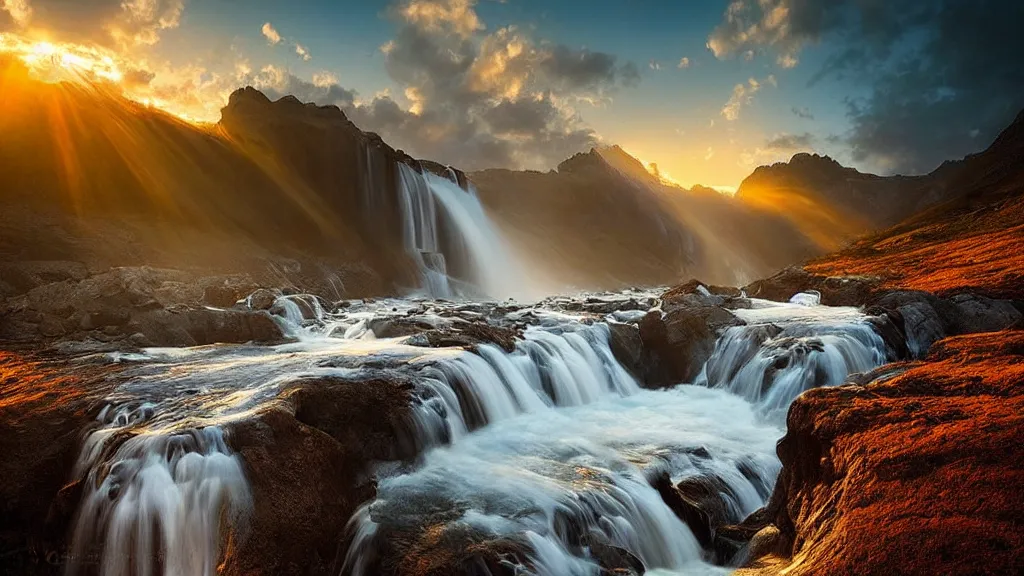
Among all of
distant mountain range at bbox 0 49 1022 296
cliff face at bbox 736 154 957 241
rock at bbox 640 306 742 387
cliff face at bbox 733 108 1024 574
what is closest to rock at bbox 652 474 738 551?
cliff face at bbox 733 108 1024 574

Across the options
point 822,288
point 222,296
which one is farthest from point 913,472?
point 822,288

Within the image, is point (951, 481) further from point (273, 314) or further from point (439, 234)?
point (439, 234)

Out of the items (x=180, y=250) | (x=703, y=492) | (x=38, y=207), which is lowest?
(x=703, y=492)

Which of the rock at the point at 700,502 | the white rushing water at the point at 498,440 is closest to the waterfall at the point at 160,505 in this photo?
the white rushing water at the point at 498,440

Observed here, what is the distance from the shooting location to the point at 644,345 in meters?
19.6

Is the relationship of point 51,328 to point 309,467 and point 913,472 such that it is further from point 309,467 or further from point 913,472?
point 913,472

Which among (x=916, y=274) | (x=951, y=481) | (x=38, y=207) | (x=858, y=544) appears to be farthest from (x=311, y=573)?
(x=38, y=207)

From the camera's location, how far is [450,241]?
2147 inches

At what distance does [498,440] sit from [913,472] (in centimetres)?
818

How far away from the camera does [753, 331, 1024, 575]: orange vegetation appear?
364cm

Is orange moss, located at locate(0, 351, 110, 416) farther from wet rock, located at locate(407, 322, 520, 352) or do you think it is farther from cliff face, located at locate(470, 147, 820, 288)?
cliff face, located at locate(470, 147, 820, 288)

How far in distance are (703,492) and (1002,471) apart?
5712 millimetres

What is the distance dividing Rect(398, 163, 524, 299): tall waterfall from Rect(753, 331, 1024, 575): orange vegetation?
4092cm

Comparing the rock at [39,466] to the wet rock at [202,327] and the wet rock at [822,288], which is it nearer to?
the wet rock at [202,327]
